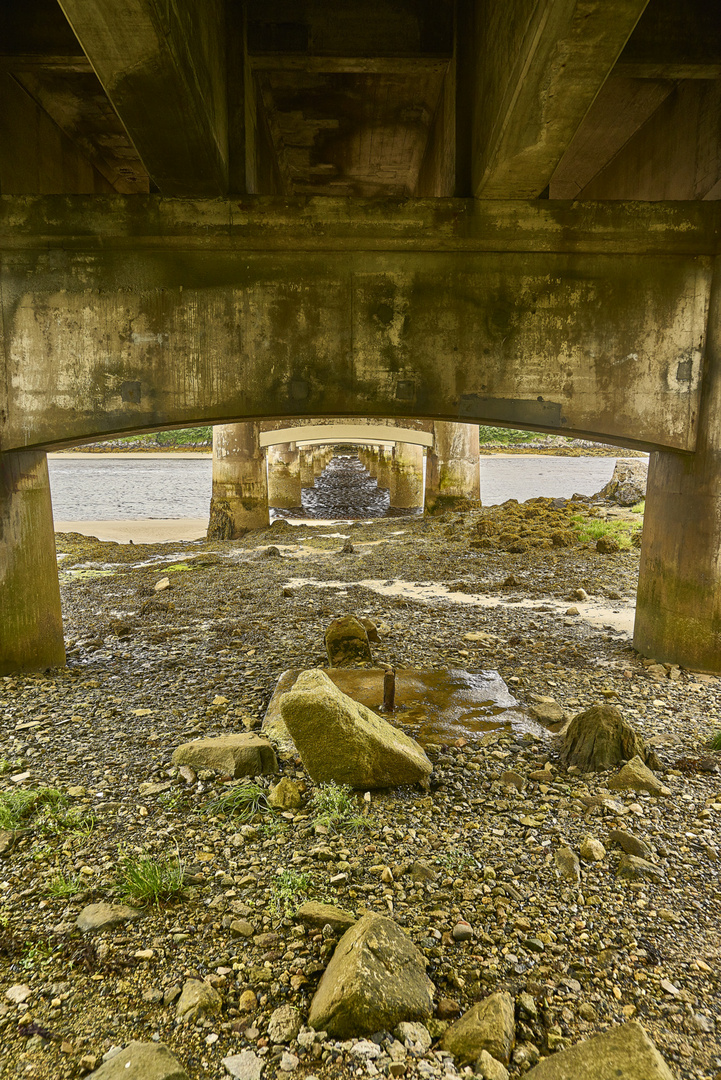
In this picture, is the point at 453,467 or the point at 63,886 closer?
the point at 63,886

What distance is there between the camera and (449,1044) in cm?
220

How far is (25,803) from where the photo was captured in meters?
3.58

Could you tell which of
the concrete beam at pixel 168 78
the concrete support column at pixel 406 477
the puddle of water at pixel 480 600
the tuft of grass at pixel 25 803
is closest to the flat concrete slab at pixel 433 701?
the tuft of grass at pixel 25 803

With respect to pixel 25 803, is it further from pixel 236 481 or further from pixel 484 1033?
pixel 236 481

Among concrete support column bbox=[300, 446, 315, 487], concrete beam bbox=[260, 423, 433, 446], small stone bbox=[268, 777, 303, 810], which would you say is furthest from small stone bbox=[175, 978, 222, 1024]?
concrete support column bbox=[300, 446, 315, 487]

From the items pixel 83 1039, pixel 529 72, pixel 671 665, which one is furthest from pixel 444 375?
pixel 83 1039

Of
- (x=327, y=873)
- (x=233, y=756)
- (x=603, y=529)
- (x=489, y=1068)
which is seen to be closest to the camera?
(x=489, y=1068)

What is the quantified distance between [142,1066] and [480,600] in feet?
22.8

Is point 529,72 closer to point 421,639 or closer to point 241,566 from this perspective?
point 421,639

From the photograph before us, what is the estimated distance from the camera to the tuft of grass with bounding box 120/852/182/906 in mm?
2926

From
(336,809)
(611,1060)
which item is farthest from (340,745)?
(611,1060)

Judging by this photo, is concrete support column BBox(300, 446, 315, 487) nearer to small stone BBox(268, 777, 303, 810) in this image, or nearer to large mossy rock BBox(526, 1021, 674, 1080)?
small stone BBox(268, 777, 303, 810)

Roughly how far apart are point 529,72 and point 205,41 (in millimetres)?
2203

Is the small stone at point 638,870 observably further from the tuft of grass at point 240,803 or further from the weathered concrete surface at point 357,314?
the weathered concrete surface at point 357,314
